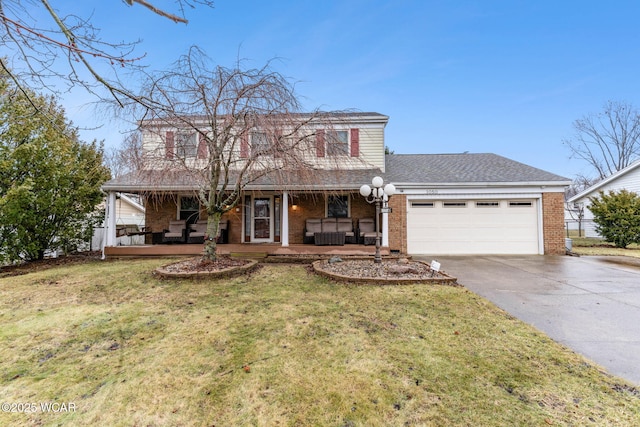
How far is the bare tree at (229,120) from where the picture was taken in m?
5.80

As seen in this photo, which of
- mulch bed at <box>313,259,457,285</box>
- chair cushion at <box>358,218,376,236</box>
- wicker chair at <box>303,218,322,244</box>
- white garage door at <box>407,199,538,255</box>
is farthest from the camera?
chair cushion at <box>358,218,376,236</box>

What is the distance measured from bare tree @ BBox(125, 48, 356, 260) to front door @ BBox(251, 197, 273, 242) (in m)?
4.70

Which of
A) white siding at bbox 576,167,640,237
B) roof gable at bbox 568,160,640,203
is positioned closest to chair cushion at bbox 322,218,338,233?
white siding at bbox 576,167,640,237

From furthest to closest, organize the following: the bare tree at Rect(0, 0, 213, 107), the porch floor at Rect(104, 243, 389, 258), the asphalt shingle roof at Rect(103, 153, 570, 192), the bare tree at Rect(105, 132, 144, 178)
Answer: the porch floor at Rect(104, 243, 389, 258) < the asphalt shingle roof at Rect(103, 153, 570, 192) < the bare tree at Rect(105, 132, 144, 178) < the bare tree at Rect(0, 0, 213, 107)

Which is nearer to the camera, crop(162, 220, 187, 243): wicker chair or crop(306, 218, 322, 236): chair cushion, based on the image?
crop(162, 220, 187, 243): wicker chair

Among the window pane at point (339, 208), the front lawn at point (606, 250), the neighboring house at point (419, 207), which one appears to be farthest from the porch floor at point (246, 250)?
the front lawn at point (606, 250)

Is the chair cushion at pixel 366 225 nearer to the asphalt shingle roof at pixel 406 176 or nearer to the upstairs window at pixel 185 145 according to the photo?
the asphalt shingle roof at pixel 406 176

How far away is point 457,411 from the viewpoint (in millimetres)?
2090

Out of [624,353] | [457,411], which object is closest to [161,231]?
[457,411]

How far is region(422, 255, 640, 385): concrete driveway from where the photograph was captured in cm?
312

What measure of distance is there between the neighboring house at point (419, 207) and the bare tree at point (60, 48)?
6.03m

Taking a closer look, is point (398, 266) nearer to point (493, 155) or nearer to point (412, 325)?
point (412, 325)

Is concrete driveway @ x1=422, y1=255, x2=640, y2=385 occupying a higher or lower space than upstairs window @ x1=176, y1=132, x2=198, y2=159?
lower

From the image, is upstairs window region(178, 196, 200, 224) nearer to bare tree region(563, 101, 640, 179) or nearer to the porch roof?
the porch roof
